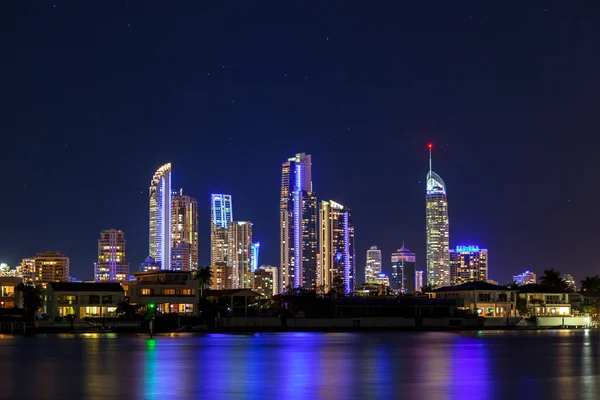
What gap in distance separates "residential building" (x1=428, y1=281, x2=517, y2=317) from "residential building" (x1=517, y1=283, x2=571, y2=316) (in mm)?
7636

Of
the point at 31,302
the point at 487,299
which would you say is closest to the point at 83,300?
the point at 31,302

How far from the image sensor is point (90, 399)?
3812 centimetres

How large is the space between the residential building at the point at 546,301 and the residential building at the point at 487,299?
25.1 ft

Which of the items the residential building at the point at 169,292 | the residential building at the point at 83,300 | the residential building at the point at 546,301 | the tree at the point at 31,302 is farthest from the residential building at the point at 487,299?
the tree at the point at 31,302

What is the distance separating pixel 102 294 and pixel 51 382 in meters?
98.4

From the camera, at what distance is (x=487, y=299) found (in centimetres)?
15812

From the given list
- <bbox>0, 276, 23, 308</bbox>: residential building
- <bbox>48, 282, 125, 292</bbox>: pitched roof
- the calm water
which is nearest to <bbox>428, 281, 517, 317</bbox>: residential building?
<bbox>48, 282, 125, 292</bbox>: pitched roof

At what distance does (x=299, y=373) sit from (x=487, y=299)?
11104 centimetres

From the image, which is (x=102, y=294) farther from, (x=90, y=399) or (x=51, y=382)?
(x=90, y=399)

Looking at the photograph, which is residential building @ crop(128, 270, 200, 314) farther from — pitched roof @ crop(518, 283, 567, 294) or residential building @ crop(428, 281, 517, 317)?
pitched roof @ crop(518, 283, 567, 294)

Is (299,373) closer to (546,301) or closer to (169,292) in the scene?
(169,292)

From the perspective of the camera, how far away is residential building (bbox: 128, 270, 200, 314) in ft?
483

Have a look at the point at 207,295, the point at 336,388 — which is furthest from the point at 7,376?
the point at 207,295

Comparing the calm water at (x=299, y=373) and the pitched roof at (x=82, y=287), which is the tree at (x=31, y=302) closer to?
the pitched roof at (x=82, y=287)
